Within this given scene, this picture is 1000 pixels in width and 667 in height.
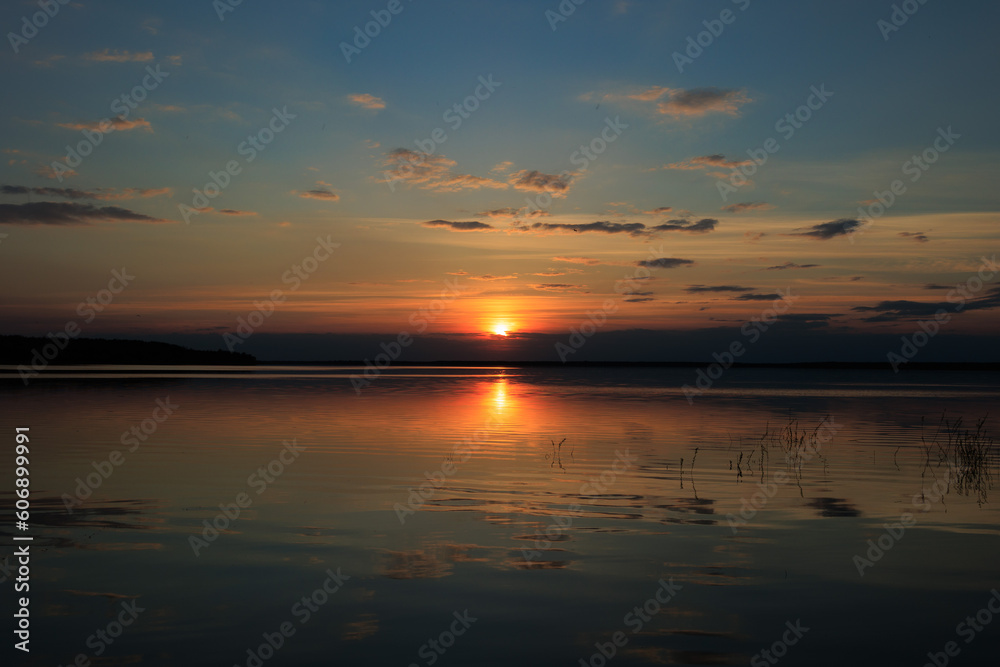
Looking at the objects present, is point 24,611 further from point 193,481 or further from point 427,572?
point 193,481

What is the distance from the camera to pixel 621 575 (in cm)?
1099

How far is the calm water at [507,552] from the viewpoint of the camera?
8508 millimetres

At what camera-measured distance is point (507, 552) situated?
1218cm

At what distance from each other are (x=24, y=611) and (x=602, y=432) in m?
24.2

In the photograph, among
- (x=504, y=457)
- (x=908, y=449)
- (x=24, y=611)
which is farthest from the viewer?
(x=908, y=449)

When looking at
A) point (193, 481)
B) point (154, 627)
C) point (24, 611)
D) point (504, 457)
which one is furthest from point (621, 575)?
point (504, 457)

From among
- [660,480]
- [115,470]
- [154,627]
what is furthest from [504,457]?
[154,627]

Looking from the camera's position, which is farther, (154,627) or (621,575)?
(621,575)

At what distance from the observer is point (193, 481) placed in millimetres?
18438

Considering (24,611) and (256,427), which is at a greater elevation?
(256,427)

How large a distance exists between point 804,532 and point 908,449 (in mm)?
14614

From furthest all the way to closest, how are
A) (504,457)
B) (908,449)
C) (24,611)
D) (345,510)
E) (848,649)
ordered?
(908,449), (504,457), (345,510), (24,611), (848,649)

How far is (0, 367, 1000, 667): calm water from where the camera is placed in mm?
8508

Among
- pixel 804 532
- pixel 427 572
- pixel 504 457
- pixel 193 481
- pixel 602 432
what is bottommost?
pixel 427 572
